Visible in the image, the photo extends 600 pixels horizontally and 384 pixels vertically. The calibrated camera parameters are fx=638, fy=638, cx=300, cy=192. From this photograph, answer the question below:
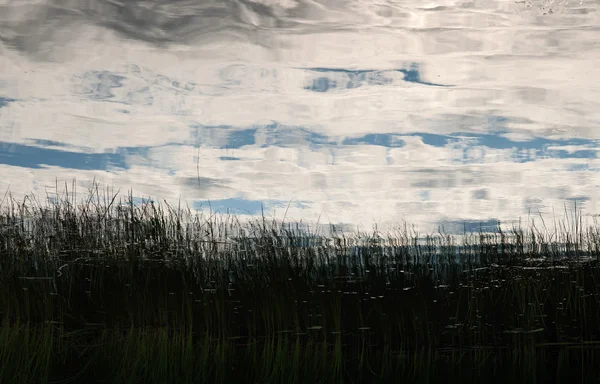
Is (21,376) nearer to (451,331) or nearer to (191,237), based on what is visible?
(191,237)

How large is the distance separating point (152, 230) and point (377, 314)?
2671 millimetres

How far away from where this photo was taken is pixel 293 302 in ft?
20.6

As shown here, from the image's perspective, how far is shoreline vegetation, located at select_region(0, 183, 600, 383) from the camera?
581cm

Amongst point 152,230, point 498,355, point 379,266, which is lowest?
point 498,355

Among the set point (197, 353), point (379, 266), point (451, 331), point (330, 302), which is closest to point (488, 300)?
point (451, 331)

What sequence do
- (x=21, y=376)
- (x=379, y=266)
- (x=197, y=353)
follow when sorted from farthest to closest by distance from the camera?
1. (x=379, y=266)
2. (x=197, y=353)
3. (x=21, y=376)

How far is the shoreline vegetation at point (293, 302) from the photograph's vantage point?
581cm

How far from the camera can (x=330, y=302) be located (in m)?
6.32

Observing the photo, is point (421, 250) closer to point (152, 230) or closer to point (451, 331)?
point (451, 331)

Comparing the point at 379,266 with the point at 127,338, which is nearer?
the point at 127,338

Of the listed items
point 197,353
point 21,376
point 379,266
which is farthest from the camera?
point 379,266

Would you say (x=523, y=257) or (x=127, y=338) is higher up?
A: (x=523, y=257)

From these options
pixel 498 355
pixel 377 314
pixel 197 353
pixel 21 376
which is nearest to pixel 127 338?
pixel 197 353

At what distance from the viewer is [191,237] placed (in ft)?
23.2
